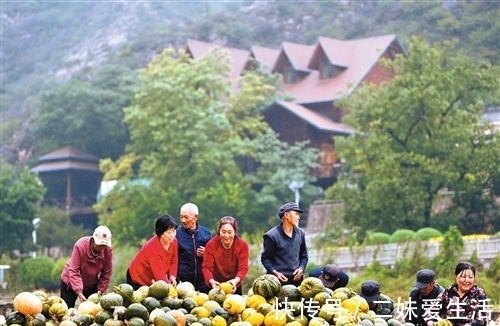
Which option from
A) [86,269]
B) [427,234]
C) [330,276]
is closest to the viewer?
[330,276]

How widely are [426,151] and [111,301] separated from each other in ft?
98.5

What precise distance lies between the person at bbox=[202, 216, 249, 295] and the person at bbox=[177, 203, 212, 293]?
37 centimetres

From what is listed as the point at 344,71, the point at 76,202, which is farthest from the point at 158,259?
the point at 76,202

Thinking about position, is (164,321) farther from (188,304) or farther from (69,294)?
(69,294)

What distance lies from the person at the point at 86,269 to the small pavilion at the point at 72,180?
46830 mm

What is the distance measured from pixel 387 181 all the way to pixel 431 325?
2789cm

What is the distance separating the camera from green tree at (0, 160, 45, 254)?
1870 inches

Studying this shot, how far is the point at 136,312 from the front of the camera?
8.62 metres

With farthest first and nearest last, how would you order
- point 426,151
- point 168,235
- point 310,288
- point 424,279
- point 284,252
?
point 426,151, point 284,252, point 168,235, point 424,279, point 310,288

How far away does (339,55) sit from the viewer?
5616 cm

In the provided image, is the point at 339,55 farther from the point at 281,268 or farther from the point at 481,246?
the point at 281,268

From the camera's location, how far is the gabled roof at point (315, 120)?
51.3m

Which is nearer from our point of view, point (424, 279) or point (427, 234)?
point (424, 279)

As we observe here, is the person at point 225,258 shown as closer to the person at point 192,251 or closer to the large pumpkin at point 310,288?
the person at point 192,251
